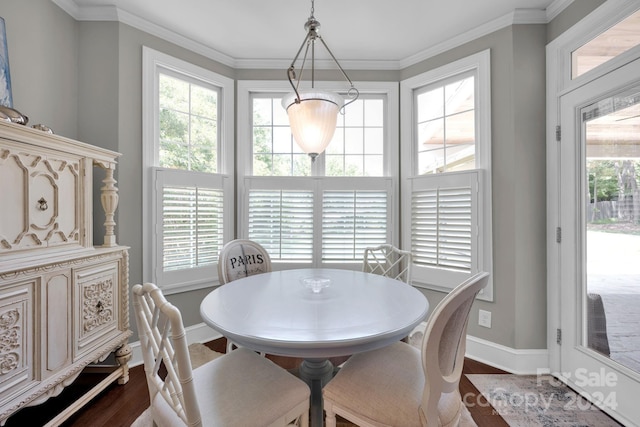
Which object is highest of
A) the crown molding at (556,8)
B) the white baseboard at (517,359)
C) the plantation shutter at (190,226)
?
the crown molding at (556,8)

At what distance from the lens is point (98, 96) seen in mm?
2059

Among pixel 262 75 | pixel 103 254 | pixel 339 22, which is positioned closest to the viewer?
pixel 103 254

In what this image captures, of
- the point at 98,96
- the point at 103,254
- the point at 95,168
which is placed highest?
the point at 98,96

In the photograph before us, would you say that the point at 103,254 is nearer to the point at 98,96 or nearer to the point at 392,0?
the point at 98,96

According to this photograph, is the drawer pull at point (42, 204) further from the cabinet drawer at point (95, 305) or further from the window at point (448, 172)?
the window at point (448, 172)

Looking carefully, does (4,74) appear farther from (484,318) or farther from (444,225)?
(484,318)

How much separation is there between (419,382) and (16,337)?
70.0 inches

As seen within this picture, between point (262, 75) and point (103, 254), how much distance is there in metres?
2.07

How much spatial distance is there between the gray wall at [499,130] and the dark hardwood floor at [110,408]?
0.67 m

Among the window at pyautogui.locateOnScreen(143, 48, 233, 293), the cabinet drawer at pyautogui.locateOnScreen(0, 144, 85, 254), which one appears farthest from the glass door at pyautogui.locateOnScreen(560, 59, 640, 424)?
the cabinet drawer at pyautogui.locateOnScreen(0, 144, 85, 254)

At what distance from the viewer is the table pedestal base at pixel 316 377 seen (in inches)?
57.8

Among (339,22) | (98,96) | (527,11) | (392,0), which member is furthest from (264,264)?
(527,11)

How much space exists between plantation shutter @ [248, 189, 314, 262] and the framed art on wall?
1.65 m

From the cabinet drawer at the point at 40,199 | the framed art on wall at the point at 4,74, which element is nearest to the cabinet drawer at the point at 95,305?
the cabinet drawer at the point at 40,199
